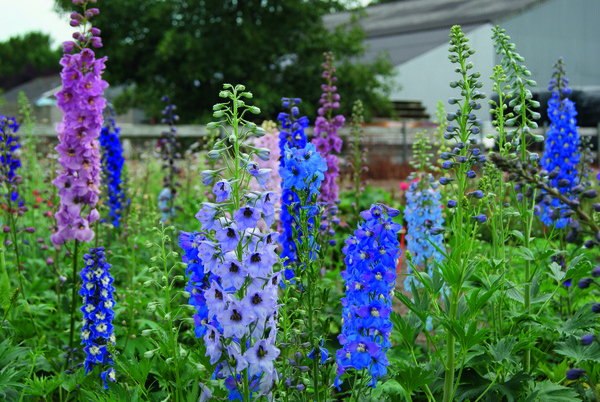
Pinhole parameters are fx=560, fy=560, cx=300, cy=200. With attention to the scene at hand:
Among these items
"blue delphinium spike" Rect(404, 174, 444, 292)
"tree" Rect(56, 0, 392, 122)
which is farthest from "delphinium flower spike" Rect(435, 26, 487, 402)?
"tree" Rect(56, 0, 392, 122)

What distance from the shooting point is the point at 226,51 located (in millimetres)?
18078

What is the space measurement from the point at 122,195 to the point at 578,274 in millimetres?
3802

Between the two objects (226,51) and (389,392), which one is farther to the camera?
(226,51)

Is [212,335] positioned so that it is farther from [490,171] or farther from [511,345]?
[490,171]

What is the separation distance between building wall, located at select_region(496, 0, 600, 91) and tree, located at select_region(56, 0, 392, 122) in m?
7.67

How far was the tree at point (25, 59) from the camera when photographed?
55250 millimetres

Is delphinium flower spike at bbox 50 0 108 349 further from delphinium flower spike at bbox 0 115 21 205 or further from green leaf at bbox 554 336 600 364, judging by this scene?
green leaf at bbox 554 336 600 364

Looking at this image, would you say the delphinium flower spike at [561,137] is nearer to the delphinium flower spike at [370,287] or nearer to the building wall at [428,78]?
the delphinium flower spike at [370,287]

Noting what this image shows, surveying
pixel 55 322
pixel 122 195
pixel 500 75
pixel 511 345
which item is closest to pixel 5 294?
pixel 55 322

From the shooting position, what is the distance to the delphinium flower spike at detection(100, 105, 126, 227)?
4691 mm

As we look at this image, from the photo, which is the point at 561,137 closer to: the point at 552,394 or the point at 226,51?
the point at 552,394

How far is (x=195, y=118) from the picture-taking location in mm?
19109

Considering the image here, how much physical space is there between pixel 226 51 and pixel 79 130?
15.8 meters

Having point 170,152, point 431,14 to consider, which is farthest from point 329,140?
point 431,14
